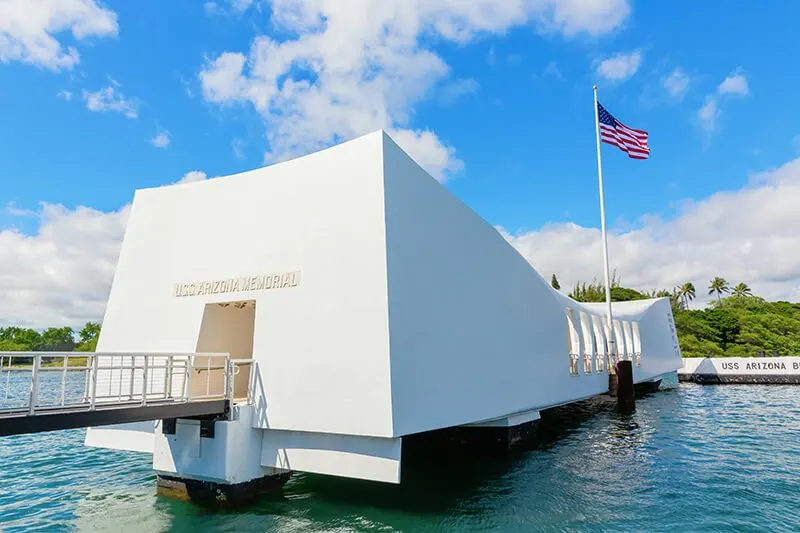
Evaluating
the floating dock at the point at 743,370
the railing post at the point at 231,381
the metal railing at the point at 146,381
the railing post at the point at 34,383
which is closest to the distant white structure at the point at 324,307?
the railing post at the point at 231,381

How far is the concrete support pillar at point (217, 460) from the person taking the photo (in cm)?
907

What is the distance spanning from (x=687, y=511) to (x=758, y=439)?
8.75m

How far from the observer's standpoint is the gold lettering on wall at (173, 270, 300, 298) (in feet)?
31.9

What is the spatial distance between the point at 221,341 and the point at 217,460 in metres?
3.30

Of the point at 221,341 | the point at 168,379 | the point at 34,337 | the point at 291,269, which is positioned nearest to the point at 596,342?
the point at 221,341

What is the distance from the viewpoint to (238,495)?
9.16 metres

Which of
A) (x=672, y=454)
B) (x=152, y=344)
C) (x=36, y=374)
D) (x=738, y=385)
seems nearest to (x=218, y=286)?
(x=152, y=344)

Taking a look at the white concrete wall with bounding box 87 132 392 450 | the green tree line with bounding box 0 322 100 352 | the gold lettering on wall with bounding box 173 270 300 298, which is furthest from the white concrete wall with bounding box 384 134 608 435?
the green tree line with bounding box 0 322 100 352

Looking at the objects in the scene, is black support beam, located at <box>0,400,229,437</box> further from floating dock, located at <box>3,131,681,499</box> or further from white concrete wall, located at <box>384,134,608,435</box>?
white concrete wall, located at <box>384,134,608,435</box>

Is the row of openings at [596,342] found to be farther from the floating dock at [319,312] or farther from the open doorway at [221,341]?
the open doorway at [221,341]

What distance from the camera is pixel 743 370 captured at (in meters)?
34.3

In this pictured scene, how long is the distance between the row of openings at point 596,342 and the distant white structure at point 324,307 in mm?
6569

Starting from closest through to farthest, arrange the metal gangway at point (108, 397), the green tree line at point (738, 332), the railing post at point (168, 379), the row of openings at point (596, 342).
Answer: the metal gangway at point (108, 397)
the railing post at point (168, 379)
the row of openings at point (596, 342)
the green tree line at point (738, 332)

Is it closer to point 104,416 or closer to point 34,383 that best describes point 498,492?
point 104,416
